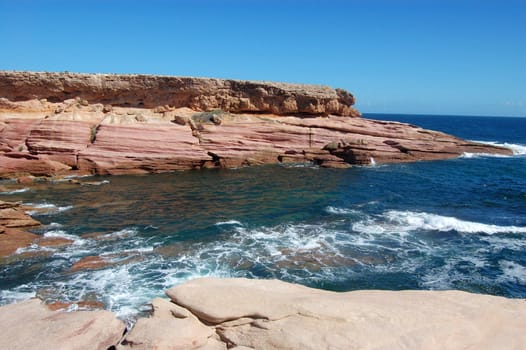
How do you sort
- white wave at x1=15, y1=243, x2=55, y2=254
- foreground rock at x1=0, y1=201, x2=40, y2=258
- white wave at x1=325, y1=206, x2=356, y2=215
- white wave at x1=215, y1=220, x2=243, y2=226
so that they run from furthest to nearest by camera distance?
white wave at x1=325, y1=206, x2=356, y2=215 < white wave at x1=215, y1=220, x2=243, y2=226 < foreground rock at x1=0, y1=201, x2=40, y2=258 < white wave at x1=15, y1=243, x2=55, y2=254

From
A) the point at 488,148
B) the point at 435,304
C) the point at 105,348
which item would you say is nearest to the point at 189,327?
the point at 105,348

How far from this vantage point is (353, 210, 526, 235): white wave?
15.1m


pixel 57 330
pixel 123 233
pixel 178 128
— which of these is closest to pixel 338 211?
pixel 123 233

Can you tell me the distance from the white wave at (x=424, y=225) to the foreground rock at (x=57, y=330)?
36.4 feet

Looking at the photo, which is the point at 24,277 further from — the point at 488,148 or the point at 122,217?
the point at 488,148

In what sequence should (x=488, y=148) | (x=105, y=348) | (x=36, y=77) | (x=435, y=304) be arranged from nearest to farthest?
(x=105, y=348) → (x=435, y=304) → (x=36, y=77) → (x=488, y=148)

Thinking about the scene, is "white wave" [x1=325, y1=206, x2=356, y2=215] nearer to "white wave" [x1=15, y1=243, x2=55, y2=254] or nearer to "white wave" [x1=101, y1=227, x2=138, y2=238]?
"white wave" [x1=101, y1=227, x2=138, y2=238]

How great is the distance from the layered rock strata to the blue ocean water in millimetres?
3173

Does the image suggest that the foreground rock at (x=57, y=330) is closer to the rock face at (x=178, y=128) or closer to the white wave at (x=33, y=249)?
the white wave at (x=33, y=249)

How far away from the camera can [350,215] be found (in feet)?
56.3

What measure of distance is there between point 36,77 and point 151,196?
586 inches

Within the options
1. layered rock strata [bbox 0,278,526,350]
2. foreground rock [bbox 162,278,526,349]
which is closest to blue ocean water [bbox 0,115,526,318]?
layered rock strata [bbox 0,278,526,350]

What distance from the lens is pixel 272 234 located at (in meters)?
14.5

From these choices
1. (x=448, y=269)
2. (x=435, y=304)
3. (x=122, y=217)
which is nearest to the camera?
(x=435, y=304)
